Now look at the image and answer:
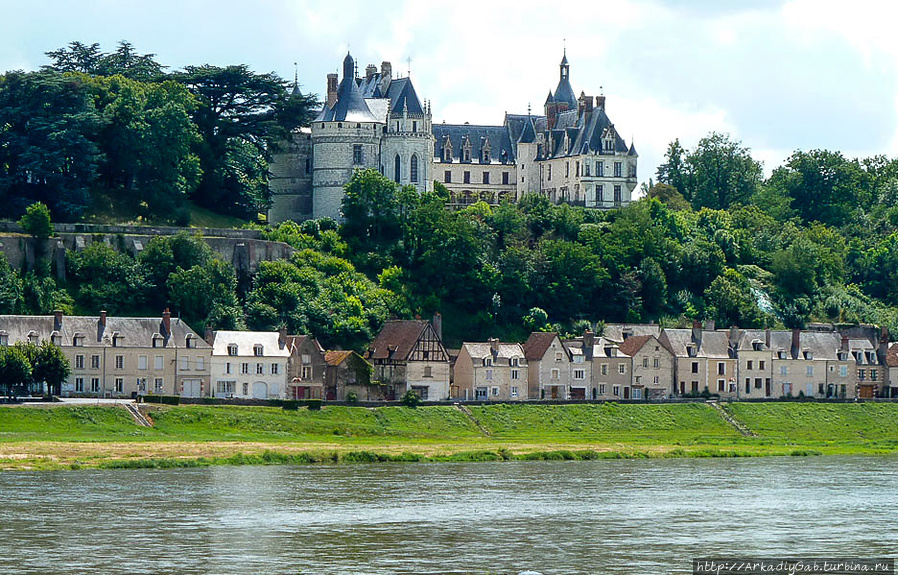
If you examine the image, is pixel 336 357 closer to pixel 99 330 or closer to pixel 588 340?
pixel 99 330

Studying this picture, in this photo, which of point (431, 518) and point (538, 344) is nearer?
point (431, 518)

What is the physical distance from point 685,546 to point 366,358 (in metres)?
55.5

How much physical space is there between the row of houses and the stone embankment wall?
12.6 meters

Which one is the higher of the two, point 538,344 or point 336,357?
point 538,344

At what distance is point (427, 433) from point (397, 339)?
45.4 ft

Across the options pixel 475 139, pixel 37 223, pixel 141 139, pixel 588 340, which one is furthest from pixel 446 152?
pixel 37 223

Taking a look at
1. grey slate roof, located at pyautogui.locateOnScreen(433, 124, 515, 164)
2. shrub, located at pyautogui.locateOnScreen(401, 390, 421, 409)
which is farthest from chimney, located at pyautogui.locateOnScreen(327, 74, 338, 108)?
shrub, located at pyautogui.locateOnScreen(401, 390, 421, 409)

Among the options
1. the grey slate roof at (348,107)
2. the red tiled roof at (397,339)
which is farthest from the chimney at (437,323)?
the grey slate roof at (348,107)

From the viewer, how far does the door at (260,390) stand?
10038 cm

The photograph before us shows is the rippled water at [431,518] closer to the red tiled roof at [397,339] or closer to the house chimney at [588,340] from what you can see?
the red tiled roof at [397,339]

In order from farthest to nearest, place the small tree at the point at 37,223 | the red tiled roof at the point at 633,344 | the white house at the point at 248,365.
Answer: the red tiled roof at the point at 633,344
the small tree at the point at 37,223
the white house at the point at 248,365

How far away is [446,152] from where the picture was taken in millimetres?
143125

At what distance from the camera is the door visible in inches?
3952

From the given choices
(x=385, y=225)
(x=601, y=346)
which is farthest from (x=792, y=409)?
(x=385, y=225)
